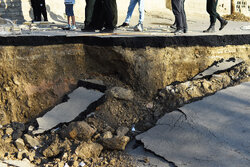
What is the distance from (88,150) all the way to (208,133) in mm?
1291

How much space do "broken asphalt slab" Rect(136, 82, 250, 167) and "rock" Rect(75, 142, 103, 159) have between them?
470mm

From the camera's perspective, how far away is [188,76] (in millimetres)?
4379

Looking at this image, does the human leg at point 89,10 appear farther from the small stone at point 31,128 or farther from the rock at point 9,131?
the rock at point 9,131

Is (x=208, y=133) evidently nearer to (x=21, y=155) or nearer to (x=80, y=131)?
(x=80, y=131)

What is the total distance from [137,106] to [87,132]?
2.66ft

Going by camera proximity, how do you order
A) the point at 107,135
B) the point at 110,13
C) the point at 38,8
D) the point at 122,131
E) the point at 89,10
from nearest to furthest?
the point at 107,135, the point at 122,131, the point at 110,13, the point at 89,10, the point at 38,8

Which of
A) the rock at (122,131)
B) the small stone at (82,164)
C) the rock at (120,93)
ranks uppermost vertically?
the rock at (120,93)

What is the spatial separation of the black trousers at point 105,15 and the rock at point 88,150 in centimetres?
233

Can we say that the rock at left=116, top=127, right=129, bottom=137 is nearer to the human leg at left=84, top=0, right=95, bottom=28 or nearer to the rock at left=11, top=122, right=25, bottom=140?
the rock at left=11, top=122, right=25, bottom=140

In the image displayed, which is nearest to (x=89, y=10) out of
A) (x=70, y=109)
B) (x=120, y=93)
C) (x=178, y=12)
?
(x=178, y=12)

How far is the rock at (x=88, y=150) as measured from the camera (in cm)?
316

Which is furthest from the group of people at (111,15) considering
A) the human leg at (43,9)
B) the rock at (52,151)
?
the rock at (52,151)

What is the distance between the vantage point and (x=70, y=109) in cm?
381

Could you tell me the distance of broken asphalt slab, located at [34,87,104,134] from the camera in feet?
12.1
